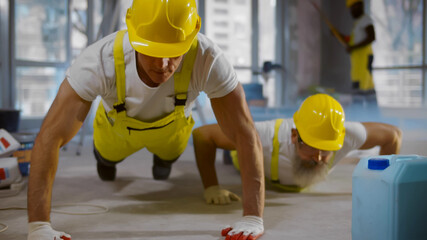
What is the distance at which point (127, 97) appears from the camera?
1.77 m

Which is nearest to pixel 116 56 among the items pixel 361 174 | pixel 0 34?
pixel 361 174

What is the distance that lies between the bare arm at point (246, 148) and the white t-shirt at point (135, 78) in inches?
2.1

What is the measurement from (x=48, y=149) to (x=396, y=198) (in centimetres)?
112

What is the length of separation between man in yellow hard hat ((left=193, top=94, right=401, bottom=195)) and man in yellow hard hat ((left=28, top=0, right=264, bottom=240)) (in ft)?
1.28

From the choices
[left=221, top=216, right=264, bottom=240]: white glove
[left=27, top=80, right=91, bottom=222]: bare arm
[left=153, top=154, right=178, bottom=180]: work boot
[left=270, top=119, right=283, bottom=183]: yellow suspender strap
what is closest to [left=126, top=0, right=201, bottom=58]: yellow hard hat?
[left=27, top=80, right=91, bottom=222]: bare arm

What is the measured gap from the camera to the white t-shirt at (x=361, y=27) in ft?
16.7

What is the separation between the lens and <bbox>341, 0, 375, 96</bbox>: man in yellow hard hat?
16.8 ft

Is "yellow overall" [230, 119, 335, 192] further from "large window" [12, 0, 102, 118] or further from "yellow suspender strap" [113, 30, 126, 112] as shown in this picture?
"large window" [12, 0, 102, 118]

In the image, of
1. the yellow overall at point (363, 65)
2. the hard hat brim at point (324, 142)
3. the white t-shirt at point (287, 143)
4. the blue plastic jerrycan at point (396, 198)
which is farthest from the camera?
the yellow overall at point (363, 65)

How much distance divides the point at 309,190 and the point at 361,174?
132 centimetres

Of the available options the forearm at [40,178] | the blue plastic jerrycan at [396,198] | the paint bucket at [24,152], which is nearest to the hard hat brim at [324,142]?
the blue plastic jerrycan at [396,198]

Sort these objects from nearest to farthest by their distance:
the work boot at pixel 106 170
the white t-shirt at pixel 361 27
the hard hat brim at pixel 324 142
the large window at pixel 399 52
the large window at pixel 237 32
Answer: the hard hat brim at pixel 324 142, the work boot at pixel 106 170, the white t-shirt at pixel 361 27, the large window at pixel 399 52, the large window at pixel 237 32

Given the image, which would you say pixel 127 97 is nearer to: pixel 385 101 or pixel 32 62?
pixel 32 62

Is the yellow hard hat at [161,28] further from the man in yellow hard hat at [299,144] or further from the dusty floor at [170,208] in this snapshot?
the man in yellow hard hat at [299,144]
